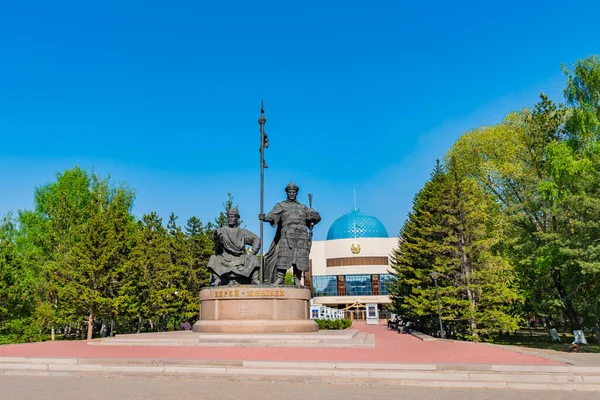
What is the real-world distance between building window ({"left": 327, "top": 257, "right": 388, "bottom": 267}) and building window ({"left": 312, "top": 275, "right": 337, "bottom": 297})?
2.26 m

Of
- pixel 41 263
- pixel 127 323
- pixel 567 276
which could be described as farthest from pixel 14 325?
pixel 567 276

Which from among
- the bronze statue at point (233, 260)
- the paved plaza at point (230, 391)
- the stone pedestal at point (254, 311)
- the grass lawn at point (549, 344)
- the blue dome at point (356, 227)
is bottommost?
the grass lawn at point (549, 344)

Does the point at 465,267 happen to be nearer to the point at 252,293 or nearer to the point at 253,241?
the point at 253,241

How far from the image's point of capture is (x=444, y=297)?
73.8ft

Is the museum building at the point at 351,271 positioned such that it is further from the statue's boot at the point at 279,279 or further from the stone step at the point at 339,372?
the stone step at the point at 339,372

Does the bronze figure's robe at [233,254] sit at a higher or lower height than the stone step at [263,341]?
higher

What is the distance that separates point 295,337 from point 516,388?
6.67 m

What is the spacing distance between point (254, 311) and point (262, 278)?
1.67 meters

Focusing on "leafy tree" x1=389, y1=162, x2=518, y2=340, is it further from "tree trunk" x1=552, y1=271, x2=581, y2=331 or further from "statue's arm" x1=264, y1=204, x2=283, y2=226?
"statue's arm" x1=264, y1=204, x2=283, y2=226

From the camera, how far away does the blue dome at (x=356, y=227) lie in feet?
238

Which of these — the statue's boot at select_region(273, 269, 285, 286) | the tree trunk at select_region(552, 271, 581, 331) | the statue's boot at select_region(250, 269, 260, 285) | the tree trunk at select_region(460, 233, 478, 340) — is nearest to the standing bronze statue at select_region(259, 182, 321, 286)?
the statue's boot at select_region(273, 269, 285, 286)

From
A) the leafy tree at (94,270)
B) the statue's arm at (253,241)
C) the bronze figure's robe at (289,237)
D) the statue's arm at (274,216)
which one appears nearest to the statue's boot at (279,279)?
the bronze figure's robe at (289,237)

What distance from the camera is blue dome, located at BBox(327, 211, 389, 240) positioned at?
7244 centimetres

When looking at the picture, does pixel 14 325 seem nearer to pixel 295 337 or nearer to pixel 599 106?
pixel 295 337
